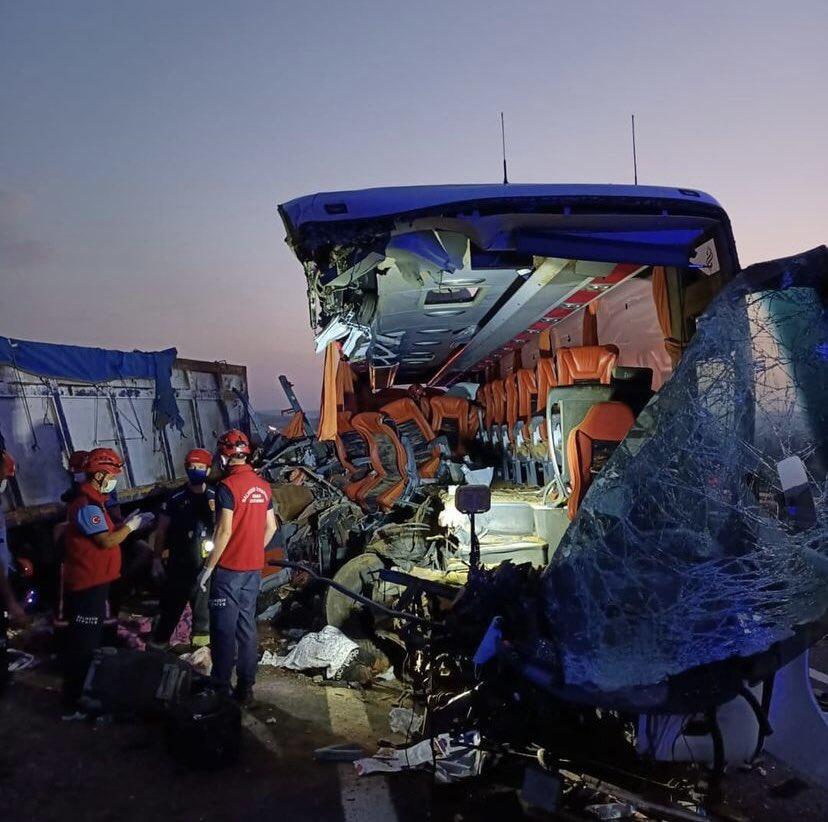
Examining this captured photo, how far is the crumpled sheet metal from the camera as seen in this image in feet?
7.76

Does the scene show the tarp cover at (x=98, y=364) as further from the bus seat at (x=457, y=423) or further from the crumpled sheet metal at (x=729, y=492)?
the crumpled sheet metal at (x=729, y=492)

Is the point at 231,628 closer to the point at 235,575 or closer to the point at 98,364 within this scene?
the point at 235,575

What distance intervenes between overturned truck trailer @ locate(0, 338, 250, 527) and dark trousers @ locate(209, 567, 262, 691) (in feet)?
12.9

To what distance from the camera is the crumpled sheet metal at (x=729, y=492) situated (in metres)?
2.37

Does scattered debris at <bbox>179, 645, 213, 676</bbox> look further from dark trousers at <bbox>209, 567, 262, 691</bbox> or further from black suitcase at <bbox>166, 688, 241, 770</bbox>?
black suitcase at <bbox>166, 688, 241, 770</bbox>

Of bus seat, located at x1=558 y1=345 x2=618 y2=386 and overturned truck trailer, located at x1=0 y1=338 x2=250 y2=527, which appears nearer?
bus seat, located at x1=558 y1=345 x2=618 y2=386

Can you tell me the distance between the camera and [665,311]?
3941 mm

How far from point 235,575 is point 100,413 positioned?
564 cm

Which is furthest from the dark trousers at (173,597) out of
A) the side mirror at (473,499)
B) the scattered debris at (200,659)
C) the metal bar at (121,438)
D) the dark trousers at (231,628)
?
the metal bar at (121,438)

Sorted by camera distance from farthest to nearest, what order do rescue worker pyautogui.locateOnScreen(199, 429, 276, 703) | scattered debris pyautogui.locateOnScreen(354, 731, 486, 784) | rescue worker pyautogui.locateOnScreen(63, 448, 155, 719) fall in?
rescue worker pyautogui.locateOnScreen(199, 429, 276, 703), rescue worker pyautogui.locateOnScreen(63, 448, 155, 719), scattered debris pyautogui.locateOnScreen(354, 731, 486, 784)

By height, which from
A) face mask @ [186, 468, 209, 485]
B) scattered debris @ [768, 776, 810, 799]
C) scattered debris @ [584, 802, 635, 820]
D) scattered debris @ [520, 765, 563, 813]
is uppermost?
face mask @ [186, 468, 209, 485]

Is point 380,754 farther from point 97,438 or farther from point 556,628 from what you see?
point 97,438

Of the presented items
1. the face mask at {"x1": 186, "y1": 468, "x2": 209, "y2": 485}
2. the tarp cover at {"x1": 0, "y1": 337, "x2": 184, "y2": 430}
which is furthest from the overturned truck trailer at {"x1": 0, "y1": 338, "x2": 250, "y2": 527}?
the face mask at {"x1": 186, "y1": 468, "x2": 209, "y2": 485}

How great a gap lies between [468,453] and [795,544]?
38.7ft
